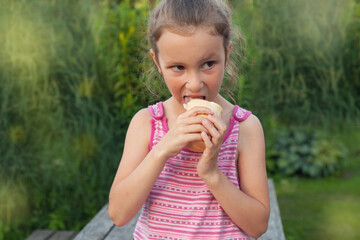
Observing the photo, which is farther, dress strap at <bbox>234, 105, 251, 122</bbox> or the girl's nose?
dress strap at <bbox>234, 105, 251, 122</bbox>

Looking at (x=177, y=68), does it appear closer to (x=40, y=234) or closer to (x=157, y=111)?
(x=157, y=111)

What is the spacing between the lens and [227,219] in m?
1.93

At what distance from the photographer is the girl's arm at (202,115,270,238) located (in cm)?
178

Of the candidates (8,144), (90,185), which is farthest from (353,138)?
(8,144)

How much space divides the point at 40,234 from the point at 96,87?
1263mm

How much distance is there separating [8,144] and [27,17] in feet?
3.47

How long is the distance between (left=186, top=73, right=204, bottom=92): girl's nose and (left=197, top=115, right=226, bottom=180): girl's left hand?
132mm

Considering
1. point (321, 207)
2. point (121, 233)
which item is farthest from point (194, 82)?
point (321, 207)

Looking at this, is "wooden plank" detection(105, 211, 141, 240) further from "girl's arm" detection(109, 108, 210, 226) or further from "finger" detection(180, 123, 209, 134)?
"finger" detection(180, 123, 209, 134)

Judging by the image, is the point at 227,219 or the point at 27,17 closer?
the point at 227,219

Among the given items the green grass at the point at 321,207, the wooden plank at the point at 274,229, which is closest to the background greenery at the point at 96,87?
the green grass at the point at 321,207

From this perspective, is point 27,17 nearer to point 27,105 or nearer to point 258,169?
point 27,105

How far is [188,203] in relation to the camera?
1.92 m

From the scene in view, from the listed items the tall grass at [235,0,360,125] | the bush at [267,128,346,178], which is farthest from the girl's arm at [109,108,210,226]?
the bush at [267,128,346,178]
